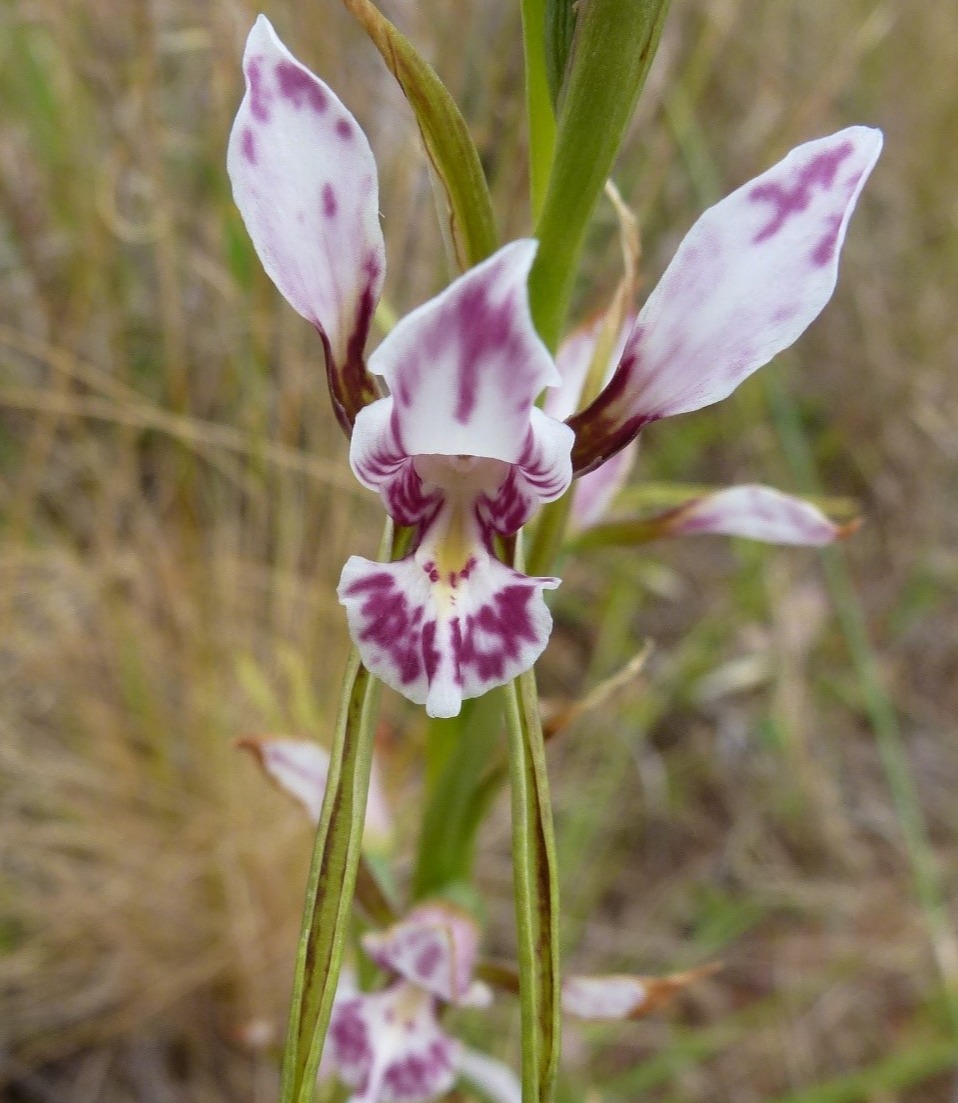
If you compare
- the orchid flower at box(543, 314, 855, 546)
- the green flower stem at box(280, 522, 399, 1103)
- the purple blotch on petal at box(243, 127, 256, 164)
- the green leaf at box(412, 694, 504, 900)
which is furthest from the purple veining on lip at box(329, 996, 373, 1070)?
the purple blotch on petal at box(243, 127, 256, 164)

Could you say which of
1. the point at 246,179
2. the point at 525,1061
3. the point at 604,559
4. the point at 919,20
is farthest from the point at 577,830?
the point at 919,20

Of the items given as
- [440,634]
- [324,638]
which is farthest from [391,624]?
[324,638]

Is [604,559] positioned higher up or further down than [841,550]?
further down

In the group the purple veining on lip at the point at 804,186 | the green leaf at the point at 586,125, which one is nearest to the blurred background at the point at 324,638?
the green leaf at the point at 586,125

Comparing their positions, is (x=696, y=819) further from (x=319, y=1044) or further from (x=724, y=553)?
(x=319, y=1044)

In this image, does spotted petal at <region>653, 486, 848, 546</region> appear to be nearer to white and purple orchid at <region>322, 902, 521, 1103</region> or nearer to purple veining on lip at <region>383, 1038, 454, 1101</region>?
white and purple orchid at <region>322, 902, 521, 1103</region>
